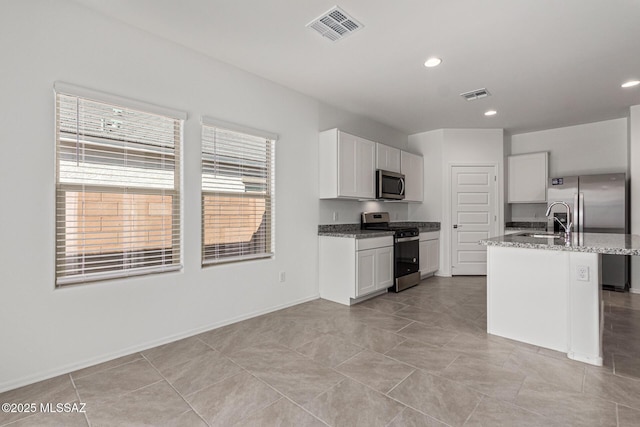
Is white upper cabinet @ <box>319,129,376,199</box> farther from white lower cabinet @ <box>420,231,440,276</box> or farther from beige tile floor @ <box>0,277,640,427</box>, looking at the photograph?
beige tile floor @ <box>0,277,640,427</box>

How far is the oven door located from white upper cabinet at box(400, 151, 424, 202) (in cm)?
90

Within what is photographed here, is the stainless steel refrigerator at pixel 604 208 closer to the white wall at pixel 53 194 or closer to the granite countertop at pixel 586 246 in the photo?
the granite countertop at pixel 586 246

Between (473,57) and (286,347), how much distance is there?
322 centimetres

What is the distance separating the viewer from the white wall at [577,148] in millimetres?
5133

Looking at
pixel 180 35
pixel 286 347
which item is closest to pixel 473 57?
pixel 180 35

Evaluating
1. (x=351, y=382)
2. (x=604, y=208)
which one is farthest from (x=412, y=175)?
(x=351, y=382)

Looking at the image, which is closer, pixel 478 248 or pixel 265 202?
pixel 265 202

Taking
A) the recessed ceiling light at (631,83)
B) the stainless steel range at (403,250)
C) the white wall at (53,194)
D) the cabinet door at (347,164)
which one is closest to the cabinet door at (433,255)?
the stainless steel range at (403,250)

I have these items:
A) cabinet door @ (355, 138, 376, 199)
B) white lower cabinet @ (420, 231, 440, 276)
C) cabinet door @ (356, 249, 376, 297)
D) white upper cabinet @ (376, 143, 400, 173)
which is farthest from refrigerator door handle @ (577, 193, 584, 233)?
cabinet door @ (356, 249, 376, 297)

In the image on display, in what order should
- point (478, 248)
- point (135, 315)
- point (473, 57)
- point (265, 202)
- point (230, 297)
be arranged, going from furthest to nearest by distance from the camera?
1. point (478, 248)
2. point (265, 202)
3. point (230, 297)
4. point (473, 57)
5. point (135, 315)

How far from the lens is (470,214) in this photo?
5742 mm

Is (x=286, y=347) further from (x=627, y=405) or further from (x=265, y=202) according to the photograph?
(x=627, y=405)

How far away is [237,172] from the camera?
345cm

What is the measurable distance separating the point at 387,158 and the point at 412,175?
0.88m
